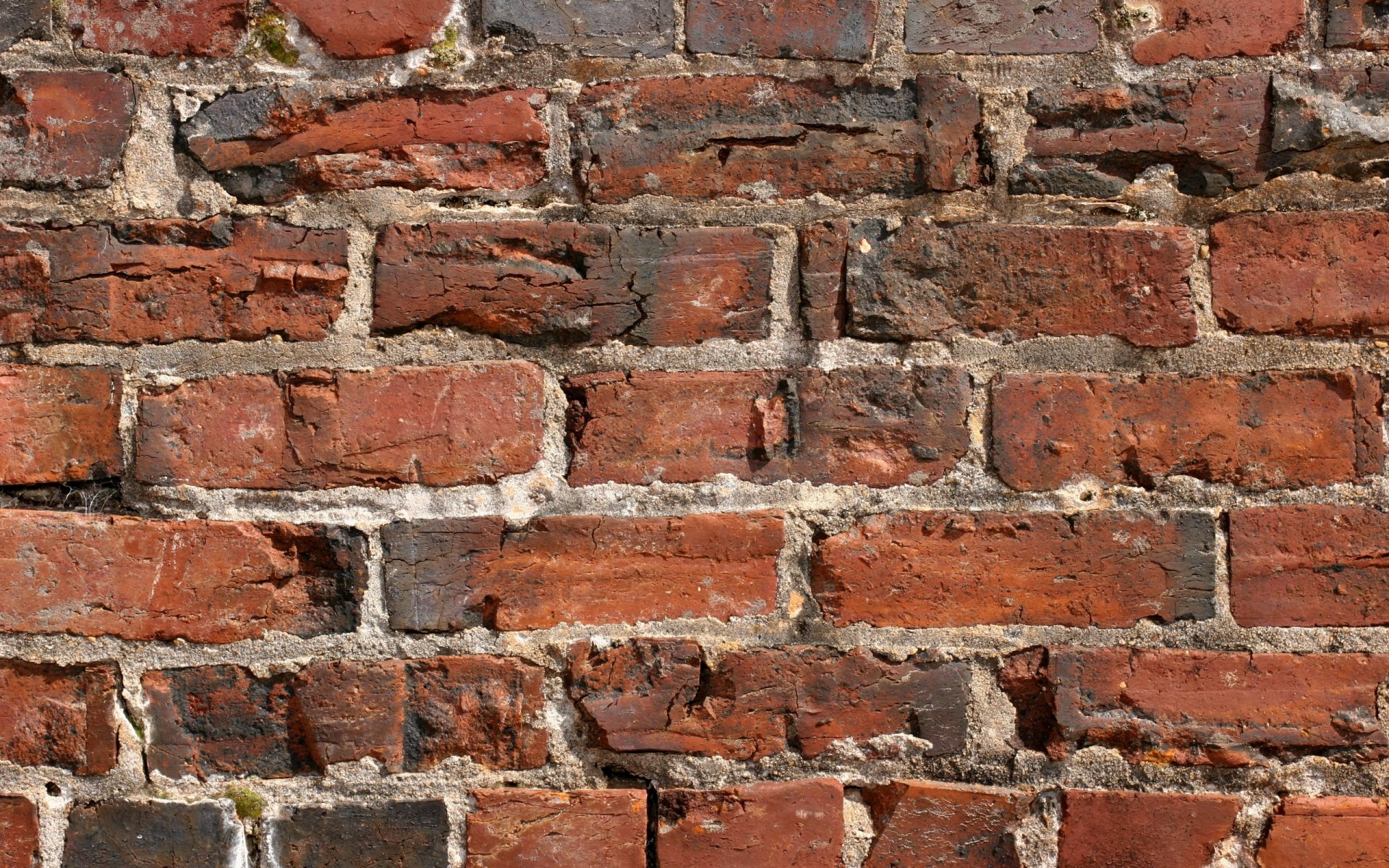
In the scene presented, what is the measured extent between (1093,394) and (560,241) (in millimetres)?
425

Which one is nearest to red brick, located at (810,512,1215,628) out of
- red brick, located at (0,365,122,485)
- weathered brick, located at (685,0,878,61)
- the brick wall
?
the brick wall

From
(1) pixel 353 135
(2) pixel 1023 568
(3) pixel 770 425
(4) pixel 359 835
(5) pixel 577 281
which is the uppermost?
(1) pixel 353 135

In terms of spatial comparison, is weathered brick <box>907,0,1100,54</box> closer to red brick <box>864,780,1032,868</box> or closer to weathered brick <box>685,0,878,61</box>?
weathered brick <box>685,0,878,61</box>

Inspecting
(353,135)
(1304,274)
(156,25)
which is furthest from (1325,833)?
(156,25)

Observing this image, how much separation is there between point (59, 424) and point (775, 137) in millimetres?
591

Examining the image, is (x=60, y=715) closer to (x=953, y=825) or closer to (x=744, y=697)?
(x=744, y=697)

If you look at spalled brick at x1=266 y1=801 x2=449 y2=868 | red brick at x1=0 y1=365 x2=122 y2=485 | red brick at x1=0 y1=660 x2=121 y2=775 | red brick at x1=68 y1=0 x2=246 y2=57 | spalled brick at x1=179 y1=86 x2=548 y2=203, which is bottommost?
spalled brick at x1=266 y1=801 x2=449 y2=868

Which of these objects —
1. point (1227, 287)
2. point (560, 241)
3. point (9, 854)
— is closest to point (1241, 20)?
point (1227, 287)

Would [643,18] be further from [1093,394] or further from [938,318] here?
[1093,394]

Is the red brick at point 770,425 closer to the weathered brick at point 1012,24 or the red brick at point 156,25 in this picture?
the weathered brick at point 1012,24

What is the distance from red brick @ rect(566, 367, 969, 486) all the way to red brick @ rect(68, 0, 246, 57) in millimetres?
389

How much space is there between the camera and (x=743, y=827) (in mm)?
734

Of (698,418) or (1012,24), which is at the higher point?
(1012,24)

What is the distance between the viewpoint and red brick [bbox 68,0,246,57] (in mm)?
730
